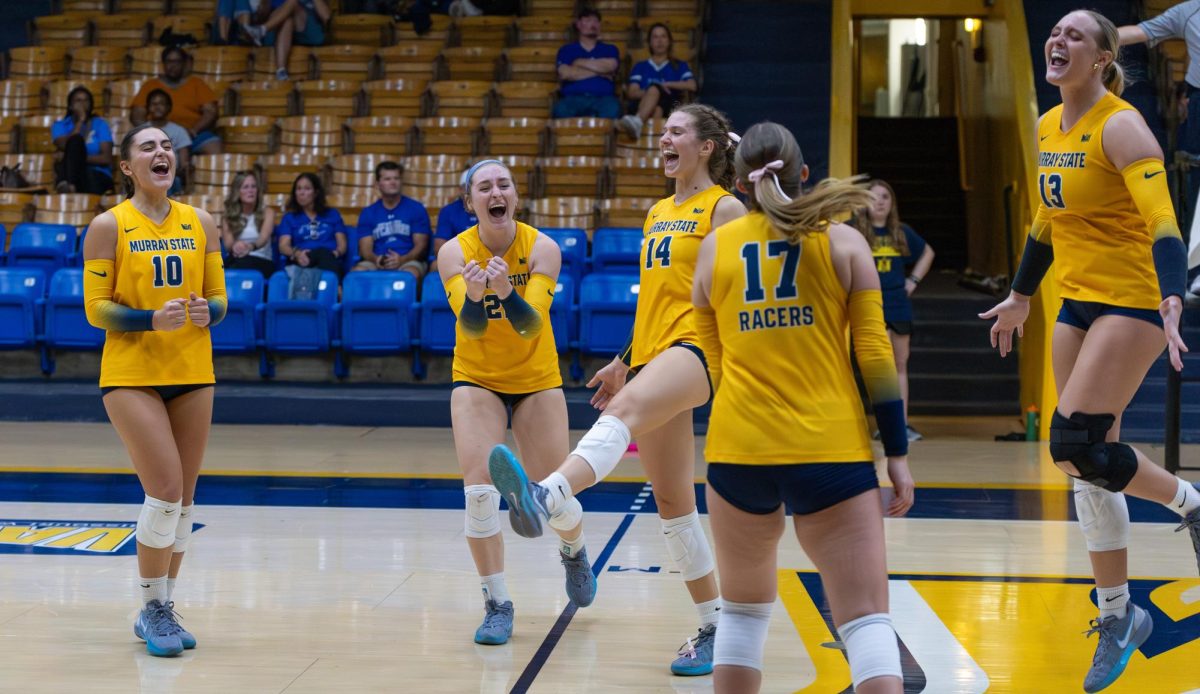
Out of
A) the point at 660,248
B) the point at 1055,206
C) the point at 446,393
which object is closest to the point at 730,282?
the point at 660,248

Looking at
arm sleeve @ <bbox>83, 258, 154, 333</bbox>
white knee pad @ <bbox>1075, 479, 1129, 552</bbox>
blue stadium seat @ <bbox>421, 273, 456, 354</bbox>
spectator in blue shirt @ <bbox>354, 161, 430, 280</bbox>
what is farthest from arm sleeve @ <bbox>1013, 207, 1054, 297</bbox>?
spectator in blue shirt @ <bbox>354, 161, 430, 280</bbox>

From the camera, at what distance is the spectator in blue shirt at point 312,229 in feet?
34.3

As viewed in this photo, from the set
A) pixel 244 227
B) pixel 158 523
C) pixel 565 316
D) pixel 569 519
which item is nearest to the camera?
pixel 569 519

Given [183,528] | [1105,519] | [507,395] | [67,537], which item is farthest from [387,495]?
[1105,519]

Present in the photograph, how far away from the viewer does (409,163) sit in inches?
468

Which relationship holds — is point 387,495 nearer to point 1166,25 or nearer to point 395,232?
point 395,232

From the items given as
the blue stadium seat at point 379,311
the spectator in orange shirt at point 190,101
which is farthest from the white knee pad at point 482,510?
the spectator in orange shirt at point 190,101

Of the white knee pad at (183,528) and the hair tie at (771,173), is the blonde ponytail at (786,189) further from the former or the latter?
the white knee pad at (183,528)

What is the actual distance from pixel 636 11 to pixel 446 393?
5.34 m

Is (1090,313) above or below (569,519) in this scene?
above

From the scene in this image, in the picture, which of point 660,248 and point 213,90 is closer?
point 660,248

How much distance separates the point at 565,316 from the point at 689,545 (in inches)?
217

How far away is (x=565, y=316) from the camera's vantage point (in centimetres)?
989

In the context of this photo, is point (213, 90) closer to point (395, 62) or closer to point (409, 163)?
point (395, 62)
